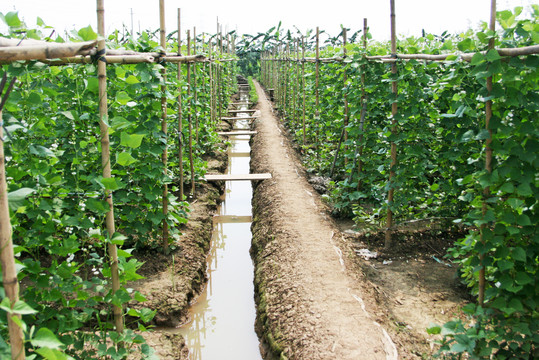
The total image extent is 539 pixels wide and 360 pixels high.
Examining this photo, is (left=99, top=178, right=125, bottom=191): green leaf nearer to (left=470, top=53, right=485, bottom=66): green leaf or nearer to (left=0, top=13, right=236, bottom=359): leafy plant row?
(left=0, top=13, right=236, bottom=359): leafy plant row

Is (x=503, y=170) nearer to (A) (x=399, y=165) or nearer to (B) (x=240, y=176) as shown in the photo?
(A) (x=399, y=165)

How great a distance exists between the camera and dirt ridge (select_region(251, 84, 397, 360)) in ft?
11.9

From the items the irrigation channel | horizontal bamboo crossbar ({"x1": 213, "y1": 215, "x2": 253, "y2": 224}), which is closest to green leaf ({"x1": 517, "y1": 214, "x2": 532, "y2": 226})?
the irrigation channel

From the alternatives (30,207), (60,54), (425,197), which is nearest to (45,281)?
(30,207)

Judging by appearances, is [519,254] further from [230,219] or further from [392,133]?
[230,219]

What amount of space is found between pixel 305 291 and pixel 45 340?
2956mm

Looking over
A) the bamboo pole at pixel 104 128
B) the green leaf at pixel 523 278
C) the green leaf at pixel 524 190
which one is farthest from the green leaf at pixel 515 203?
the bamboo pole at pixel 104 128

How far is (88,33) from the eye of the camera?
2678 millimetres

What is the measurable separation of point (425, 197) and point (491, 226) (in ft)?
9.48

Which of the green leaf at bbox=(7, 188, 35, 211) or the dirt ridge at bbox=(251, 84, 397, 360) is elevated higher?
the green leaf at bbox=(7, 188, 35, 211)

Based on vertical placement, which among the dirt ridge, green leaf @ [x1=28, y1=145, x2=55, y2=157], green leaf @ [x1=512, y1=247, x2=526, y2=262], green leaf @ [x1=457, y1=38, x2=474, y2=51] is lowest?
the dirt ridge

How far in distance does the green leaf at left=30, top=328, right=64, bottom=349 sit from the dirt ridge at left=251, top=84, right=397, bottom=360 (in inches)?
85.0

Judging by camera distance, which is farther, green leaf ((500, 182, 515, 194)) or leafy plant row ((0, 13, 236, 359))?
green leaf ((500, 182, 515, 194))

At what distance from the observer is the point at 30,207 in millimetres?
2924
